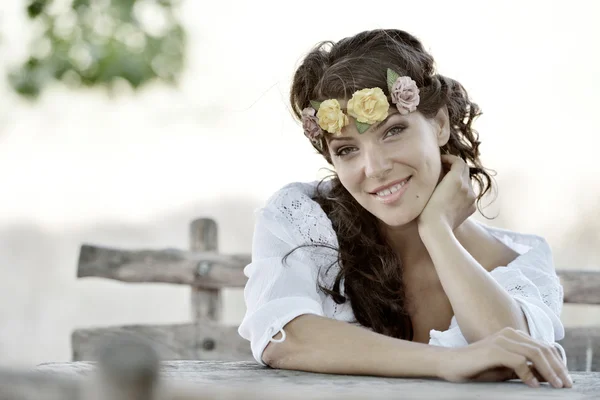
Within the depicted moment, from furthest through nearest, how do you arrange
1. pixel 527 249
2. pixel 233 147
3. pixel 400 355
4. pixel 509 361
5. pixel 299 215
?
pixel 233 147 < pixel 527 249 < pixel 299 215 < pixel 400 355 < pixel 509 361

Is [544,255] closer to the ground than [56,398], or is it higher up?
higher up

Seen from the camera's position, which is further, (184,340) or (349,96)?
(184,340)

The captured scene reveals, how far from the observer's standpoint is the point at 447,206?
2906mm

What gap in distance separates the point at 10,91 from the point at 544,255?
12.7 ft

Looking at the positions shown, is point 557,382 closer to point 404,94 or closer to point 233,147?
point 404,94

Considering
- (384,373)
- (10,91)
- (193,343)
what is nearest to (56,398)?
(384,373)

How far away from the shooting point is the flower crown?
276 cm

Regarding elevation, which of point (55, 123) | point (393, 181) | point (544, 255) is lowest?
point (544, 255)

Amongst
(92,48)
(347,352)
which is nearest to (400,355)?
(347,352)

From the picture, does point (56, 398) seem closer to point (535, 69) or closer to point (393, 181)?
point (393, 181)

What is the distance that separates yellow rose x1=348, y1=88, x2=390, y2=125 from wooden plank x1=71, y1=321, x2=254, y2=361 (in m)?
2.14

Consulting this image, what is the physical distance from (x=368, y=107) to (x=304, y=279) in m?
0.59

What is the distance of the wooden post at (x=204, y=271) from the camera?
15.9 feet

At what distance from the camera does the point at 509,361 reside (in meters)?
2.23
